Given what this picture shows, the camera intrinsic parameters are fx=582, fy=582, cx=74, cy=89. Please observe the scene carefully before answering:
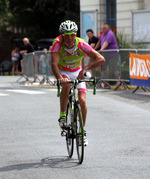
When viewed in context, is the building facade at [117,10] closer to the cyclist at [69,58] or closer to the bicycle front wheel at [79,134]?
the cyclist at [69,58]

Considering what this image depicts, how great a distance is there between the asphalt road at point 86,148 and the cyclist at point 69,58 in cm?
53

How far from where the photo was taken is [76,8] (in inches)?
1837

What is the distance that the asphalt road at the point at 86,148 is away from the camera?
684cm

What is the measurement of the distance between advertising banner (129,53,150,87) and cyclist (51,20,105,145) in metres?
9.03

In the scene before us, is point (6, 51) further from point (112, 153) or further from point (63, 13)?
point (112, 153)

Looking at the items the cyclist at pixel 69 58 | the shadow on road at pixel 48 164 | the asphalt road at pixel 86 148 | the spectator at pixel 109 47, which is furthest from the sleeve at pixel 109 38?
the shadow on road at pixel 48 164

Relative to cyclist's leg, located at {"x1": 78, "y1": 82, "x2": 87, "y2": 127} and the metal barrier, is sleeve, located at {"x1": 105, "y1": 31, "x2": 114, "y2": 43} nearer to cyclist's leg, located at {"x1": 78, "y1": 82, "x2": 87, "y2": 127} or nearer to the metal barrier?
the metal barrier

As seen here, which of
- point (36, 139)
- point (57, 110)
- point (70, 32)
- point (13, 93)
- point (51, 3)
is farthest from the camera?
point (51, 3)

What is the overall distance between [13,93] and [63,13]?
28.6 m

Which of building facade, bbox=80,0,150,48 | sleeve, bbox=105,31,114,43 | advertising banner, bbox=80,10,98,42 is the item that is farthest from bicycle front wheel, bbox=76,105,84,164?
advertising banner, bbox=80,10,98,42

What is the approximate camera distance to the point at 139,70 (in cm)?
1753

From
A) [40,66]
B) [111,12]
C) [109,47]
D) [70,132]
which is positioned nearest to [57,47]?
[70,132]

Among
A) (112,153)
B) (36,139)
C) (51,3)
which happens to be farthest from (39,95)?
(51,3)

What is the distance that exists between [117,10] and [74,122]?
20458 mm
